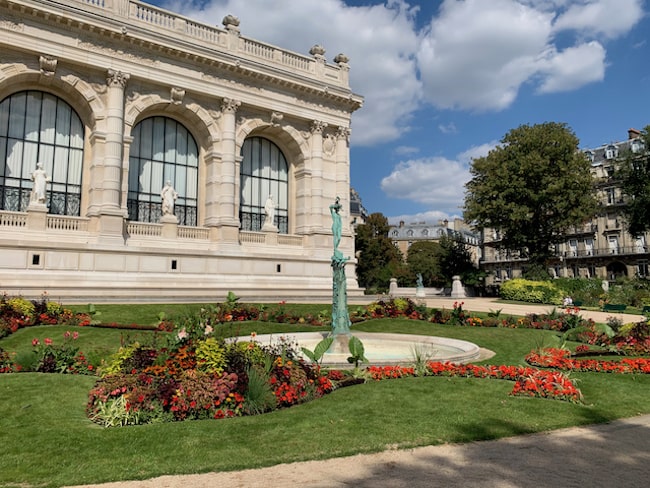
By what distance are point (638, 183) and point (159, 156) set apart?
4372 cm

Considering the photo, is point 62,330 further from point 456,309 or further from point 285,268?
point 285,268

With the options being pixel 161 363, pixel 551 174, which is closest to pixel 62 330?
pixel 161 363

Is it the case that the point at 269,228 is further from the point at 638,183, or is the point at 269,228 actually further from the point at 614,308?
the point at 638,183

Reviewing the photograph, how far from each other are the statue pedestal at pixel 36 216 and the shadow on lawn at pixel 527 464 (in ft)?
81.4

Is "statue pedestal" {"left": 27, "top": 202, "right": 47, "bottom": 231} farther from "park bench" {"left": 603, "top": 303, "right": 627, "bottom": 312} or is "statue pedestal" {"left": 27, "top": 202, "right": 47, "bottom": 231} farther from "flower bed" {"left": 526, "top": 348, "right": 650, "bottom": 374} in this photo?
"park bench" {"left": 603, "top": 303, "right": 627, "bottom": 312}

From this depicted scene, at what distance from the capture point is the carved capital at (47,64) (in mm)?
25406

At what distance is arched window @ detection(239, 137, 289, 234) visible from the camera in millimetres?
34625

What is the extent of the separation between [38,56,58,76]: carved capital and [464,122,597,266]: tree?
35101 millimetres

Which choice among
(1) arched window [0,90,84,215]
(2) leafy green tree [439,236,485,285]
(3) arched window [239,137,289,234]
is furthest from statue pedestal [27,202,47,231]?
(2) leafy green tree [439,236,485,285]

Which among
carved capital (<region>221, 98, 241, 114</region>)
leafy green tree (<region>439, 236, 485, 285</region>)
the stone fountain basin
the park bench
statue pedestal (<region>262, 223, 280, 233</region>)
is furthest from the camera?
leafy green tree (<region>439, 236, 485, 285</region>)

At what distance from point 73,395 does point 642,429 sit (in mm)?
9313

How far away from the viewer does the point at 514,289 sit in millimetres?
39594

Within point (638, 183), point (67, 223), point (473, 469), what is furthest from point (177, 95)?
point (638, 183)

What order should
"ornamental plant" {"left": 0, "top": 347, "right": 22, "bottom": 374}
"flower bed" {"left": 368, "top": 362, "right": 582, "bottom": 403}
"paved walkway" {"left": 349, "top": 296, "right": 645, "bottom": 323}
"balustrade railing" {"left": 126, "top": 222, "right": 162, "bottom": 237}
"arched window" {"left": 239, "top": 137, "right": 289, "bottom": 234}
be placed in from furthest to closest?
1. "arched window" {"left": 239, "top": 137, "right": 289, "bottom": 234}
2. "balustrade railing" {"left": 126, "top": 222, "right": 162, "bottom": 237}
3. "paved walkway" {"left": 349, "top": 296, "right": 645, "bottom": 323}
4. "ornamental plant" {"left": 0, "top": 347, "right": 22, "bottom": 374}
5. "flower bed" {"left": 368, "top": 362, "right": 582, "bottom": 403}
